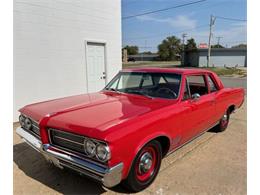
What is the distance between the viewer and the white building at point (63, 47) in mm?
6152

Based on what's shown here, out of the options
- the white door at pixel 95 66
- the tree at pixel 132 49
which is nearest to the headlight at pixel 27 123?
the white door at pixel 95 66

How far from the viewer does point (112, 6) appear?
845 cm

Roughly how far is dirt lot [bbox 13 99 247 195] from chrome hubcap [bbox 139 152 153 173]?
287 millimetres

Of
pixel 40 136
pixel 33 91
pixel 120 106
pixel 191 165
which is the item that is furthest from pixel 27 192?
pixel 33 91

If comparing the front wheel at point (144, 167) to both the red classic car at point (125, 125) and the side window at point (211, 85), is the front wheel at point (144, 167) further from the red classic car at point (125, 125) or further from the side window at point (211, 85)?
the side window at point (211, 85)

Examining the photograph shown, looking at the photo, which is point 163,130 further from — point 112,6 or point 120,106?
point 112,6

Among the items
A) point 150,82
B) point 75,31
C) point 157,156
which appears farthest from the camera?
point 75,31

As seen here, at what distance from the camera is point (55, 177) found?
340cm

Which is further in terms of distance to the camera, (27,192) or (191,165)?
(191,165)

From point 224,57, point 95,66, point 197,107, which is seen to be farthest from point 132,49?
A: point 197,107

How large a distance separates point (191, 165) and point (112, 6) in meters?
6.67

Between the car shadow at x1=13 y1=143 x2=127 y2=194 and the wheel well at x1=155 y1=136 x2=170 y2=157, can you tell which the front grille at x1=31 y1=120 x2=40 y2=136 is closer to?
the car shadow at x1=13 y1=143 x2=127 y2=194

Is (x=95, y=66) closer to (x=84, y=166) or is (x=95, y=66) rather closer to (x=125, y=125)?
(x=125, y=125)

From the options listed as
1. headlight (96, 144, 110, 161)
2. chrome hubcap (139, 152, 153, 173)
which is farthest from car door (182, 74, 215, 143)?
headlight (96, 144, 110, 161)
